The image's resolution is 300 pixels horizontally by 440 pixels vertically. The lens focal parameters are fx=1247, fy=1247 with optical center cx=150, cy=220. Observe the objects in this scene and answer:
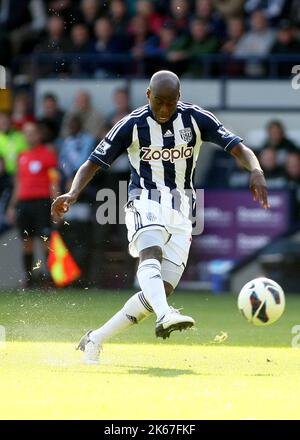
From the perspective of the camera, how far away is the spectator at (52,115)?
16.7 metres

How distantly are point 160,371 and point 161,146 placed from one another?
1697 mm

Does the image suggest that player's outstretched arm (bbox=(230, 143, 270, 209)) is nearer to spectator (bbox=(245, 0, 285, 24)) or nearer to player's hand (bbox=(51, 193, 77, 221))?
player's hand (bbox=(51, 193, 77, 221))

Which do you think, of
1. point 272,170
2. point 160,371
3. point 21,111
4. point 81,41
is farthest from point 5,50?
point 160,371

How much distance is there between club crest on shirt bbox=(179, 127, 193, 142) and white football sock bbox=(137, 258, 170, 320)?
1020 mm

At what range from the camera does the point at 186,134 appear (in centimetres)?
924

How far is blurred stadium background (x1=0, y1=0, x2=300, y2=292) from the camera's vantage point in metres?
16.1

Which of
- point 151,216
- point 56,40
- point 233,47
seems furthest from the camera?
point 56,40

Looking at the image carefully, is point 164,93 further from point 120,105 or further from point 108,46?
point 108,46

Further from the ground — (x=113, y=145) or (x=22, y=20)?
(x=22, y=20)

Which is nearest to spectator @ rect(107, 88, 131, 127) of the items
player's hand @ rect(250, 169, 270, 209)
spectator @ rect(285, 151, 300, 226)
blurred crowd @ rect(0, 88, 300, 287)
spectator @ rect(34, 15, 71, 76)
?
blurred crowd @ rect(0, 88, 300, 287)

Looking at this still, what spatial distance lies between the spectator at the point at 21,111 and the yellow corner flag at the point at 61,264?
1.80 meters

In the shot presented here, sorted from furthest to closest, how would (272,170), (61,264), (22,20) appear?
(22,20) < (272,170) < (61,264)

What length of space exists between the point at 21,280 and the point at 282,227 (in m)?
3.43

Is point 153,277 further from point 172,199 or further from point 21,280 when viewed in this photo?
point 21,280
